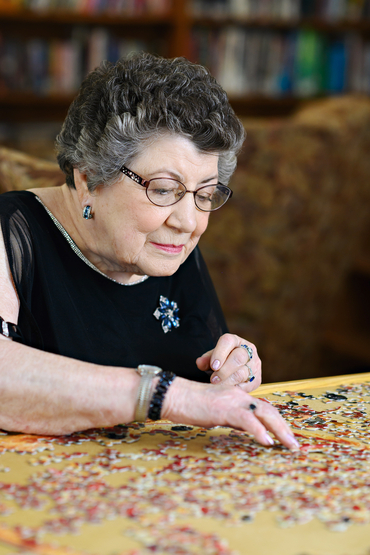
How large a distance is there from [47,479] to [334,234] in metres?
3.01

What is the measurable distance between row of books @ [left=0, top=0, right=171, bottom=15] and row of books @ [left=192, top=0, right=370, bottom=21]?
0.95 ft

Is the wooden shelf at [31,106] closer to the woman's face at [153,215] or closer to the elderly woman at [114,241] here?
the elderly woman at [114,241]

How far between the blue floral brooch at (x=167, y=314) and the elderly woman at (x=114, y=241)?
0.09 ft

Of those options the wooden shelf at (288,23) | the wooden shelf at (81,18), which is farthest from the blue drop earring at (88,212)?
the wooden shelf at (288,23)

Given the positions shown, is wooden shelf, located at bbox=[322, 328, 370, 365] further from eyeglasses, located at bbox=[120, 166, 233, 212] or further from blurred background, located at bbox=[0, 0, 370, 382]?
eyeglasses, located at bbox=[120, 166, 233, 212]

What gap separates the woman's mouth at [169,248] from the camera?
1518 millimetres

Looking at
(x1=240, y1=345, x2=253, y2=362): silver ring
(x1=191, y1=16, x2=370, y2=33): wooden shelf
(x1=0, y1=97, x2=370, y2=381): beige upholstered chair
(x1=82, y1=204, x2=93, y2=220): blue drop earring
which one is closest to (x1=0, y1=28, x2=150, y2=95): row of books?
(x1=191, y1=16, x2=370, y2=33): wooden shelf

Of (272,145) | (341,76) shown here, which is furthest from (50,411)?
(341,76)

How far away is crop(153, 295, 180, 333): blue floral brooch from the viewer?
5.71ft

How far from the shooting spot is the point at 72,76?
14.9ft

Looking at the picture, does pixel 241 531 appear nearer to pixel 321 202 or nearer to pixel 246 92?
pixel 321 202

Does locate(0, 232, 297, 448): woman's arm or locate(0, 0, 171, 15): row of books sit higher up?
locate(0, 0, 171, 15): row of books

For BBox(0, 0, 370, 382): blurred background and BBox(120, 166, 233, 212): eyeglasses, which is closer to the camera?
Answer: BBox(120, 166, 233, 212): eyeglasses

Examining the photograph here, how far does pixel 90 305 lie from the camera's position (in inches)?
62.9
